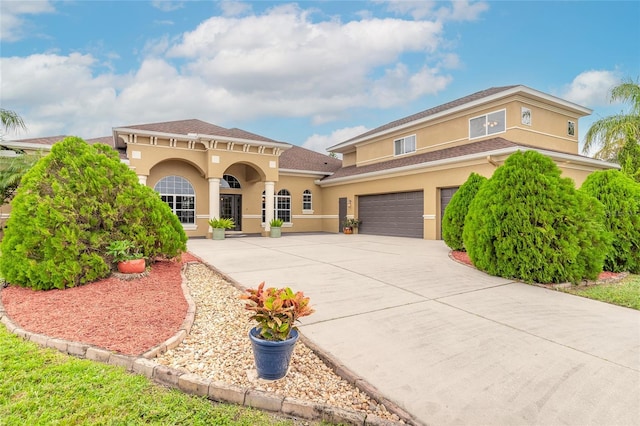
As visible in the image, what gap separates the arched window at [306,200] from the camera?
2055cm

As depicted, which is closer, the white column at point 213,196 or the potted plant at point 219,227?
the potted plant at point 219,227

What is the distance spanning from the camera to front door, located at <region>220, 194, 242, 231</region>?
18.6m

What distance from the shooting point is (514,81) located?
51.4ft

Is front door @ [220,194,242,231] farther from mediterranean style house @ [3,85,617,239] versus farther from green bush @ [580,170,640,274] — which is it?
green bush @ [580,170,640,274]

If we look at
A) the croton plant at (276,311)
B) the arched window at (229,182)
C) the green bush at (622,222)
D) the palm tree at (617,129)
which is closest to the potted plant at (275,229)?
the arched window at (229,182)

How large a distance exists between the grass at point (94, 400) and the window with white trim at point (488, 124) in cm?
1484

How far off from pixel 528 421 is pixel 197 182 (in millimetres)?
17179

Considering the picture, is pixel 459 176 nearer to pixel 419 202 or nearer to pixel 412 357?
pixel 419 202

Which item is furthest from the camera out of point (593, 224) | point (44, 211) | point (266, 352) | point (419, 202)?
point (419, 202)

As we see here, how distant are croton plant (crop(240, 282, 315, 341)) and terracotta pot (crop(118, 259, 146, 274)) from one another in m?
4.17

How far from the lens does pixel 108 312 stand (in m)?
4.11

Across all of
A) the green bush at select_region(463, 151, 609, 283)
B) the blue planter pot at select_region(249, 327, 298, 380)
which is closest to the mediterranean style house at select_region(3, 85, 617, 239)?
the green bush at select_region(463, 151, 609, 283)

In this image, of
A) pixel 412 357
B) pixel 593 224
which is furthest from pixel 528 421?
pixel 593 224

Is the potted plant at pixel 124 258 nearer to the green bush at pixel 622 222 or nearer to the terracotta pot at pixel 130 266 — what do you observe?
the terracotta pot at pixel 130 266
